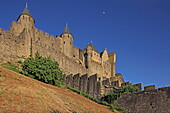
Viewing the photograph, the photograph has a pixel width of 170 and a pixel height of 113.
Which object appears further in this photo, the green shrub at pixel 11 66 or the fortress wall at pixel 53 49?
the fortress wall at pixel 53 49

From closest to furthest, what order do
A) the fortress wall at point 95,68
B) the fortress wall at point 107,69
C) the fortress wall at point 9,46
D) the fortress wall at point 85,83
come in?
the fortress wall at point 9,46 → the fortress wall at point 85,83 → the fortress wall at point 95,68 → the fortress wall at point 107,69

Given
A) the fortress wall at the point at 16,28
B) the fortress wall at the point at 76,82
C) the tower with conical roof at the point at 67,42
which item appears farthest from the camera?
the tower with conical roof at the point at 67,42

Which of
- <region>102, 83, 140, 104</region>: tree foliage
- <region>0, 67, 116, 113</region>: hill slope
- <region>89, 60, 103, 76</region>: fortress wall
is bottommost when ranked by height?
<region>0, 67, 116, 113</region>: hill slope

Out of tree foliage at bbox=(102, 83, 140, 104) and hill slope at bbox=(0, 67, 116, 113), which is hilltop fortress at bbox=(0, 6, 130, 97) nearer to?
tree foliage at bbox=(102, 83, 140, 104)

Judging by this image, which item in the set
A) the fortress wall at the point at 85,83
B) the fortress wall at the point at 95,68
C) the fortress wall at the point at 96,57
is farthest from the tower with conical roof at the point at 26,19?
the fortress wall at the point at 96,57

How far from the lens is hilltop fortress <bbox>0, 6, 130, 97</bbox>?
124 ft

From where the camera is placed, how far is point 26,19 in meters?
46.3

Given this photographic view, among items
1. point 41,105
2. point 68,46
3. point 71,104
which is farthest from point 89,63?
point 41,105

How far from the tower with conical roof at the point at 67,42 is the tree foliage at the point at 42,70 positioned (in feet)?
60.6

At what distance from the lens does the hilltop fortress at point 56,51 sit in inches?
1483

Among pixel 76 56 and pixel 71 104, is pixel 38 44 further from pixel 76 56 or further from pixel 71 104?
pixel 71 104

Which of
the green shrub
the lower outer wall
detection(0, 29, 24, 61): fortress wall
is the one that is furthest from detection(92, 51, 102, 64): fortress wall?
the lower outer wall

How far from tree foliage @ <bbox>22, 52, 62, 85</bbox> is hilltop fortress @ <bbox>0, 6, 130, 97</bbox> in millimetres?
5374

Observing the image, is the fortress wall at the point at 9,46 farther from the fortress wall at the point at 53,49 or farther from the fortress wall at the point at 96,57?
the fortress wall at the point at 96,57
